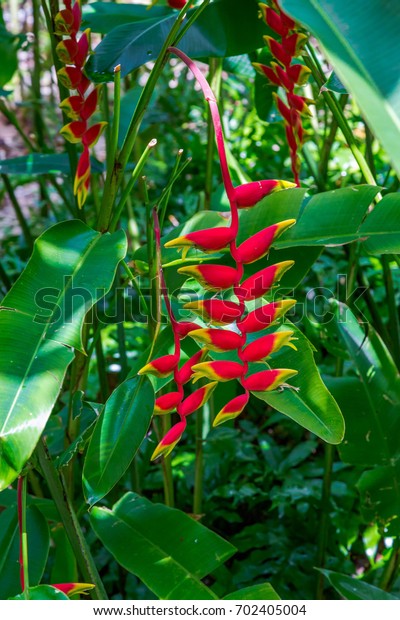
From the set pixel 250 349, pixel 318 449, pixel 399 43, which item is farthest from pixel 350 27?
pixel 318 449

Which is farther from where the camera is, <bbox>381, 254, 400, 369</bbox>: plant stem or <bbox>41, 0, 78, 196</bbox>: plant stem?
<bbox>381, 254, 400, 369</bbox>: plant stem

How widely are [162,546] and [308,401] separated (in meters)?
0.27

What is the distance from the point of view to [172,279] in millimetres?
755

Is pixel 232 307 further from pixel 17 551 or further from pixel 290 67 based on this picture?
pixel 17 551

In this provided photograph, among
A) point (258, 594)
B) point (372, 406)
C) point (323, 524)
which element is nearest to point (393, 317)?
point (372, 406)

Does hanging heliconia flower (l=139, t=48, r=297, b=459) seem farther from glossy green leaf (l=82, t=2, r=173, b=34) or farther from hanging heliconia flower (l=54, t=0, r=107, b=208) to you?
glossy green leaf (l=82, t=2, r=173, b=34)

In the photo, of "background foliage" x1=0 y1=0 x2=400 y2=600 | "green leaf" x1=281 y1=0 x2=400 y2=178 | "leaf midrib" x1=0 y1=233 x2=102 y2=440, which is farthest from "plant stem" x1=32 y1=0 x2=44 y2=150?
"green leaf" x1=281 y1=0 x2=400 y2=178

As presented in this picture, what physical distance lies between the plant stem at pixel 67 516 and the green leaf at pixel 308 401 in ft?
0.72

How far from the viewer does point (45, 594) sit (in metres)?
0.55

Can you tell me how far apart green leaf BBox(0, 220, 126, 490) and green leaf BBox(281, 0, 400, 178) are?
0.88 ft

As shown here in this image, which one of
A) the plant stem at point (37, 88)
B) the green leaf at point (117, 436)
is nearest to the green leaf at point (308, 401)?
the green leaf at point (117, 436)

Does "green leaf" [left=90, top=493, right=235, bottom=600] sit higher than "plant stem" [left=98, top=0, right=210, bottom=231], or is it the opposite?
"plant stem" [left=98, top=0, right=210, bottom=231]

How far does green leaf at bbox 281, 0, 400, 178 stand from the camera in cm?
33

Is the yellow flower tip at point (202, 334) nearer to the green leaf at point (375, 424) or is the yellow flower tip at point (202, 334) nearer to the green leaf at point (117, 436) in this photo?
the green leaf at point (117, 436)
